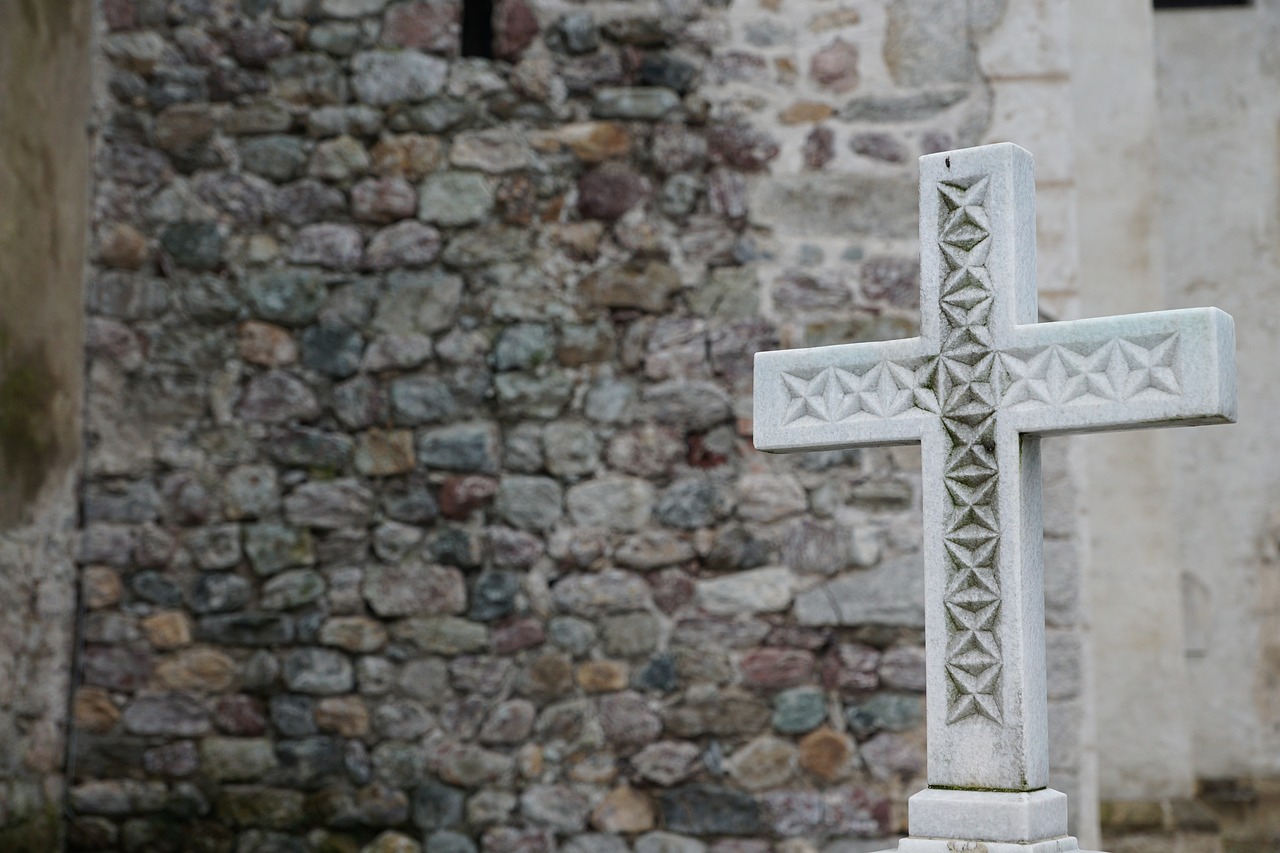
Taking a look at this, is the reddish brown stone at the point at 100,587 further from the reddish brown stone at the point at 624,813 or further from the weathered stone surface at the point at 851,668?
the weathered stone surface at the point at 851,668

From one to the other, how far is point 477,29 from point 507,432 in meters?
1.37

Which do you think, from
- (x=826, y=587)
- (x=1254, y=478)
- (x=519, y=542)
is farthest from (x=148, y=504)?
(x=1254, y=478)

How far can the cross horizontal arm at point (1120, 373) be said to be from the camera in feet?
7.38

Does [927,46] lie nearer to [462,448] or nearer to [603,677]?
[462,448]

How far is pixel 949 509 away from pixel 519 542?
2.20 m

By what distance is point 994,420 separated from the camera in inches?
95.1

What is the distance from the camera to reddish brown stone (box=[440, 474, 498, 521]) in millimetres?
4473

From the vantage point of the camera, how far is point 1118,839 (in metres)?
5.45

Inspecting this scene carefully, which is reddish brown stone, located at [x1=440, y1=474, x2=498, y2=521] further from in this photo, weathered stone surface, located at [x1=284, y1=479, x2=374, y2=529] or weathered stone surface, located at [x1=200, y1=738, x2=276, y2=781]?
weathered stone surface, located at [x1=200, y1=738, x2=276, y2=781]

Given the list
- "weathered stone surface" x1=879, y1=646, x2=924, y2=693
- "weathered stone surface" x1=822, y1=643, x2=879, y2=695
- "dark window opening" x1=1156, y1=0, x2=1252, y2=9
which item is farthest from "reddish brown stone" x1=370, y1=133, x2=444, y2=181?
"dark window opening" x1=1156, y1=0, x2=1252, y2=9

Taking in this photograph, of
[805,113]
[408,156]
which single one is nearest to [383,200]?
[408,156]

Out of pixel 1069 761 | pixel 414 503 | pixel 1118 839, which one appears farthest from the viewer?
pixel 1118 839

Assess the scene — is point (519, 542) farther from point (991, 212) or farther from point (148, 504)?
point (991, 212)

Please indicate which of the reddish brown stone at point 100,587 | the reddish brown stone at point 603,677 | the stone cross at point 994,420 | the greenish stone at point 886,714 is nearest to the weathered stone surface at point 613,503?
the reddish brown stone at point 603,677
